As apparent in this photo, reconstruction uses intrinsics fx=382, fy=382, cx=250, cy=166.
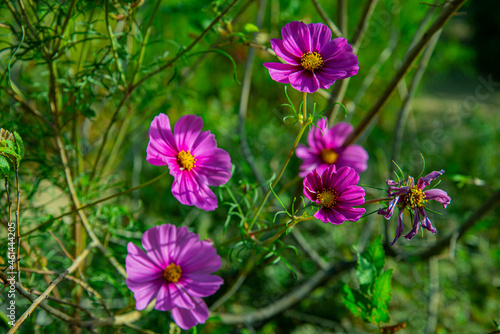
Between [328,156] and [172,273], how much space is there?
29 cm

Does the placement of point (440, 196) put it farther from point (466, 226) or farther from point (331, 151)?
point (466, 226)

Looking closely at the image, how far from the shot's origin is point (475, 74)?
263cm

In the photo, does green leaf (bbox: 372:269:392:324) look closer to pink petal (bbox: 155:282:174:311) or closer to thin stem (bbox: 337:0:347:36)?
pink petal (bbox: 155:282:174:311)

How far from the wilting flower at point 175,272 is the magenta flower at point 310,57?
18 centimetres

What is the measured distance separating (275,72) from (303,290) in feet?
1.71

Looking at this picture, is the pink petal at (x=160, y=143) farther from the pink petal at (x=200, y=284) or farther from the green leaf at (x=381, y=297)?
the green leaf at (x=381, y=297)

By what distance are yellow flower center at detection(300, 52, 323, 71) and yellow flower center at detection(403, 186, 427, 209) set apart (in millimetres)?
136

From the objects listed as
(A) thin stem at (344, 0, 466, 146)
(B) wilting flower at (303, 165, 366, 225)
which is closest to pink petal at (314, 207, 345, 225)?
(B) wilting flower at (303, 165, 366, 225)

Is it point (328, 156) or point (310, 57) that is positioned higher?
point (310, 57)

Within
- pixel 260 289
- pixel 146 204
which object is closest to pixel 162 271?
pixel 260 289

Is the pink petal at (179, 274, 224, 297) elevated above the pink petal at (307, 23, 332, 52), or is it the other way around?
the pink petal at (307, 23, 332, 52)

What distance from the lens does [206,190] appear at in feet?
1.26

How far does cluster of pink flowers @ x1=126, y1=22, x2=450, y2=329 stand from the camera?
32 centimetres

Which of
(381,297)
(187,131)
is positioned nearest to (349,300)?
(381,297)
